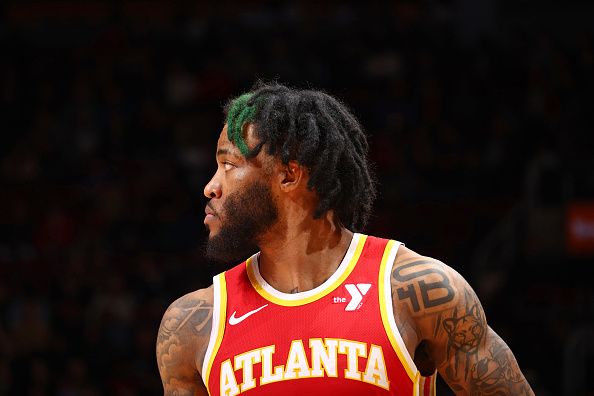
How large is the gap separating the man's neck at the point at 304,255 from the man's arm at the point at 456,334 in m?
0.27

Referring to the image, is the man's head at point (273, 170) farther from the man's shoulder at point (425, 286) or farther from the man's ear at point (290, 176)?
Result: the man's shoulder at point (425, 286)

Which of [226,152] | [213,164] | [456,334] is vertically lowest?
[456,334]

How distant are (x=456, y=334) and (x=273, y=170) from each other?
0.78 meters

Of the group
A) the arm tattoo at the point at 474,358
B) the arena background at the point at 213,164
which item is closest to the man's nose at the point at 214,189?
the arm tattoo at the point at 474,358

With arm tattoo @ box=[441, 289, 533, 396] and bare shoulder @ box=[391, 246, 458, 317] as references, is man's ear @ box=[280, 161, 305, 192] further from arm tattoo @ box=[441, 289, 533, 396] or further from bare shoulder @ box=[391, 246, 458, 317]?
arm tattoo @ box=[441, 289, 533, 396]

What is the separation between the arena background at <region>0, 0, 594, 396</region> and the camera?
8484 millimetres

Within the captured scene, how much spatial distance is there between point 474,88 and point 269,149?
24.3 feet

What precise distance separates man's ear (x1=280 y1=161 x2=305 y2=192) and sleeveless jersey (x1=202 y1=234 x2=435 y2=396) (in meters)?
0.28

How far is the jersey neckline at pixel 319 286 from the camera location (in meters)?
3.06

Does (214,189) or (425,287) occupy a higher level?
(214,189)

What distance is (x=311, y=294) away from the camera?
3064 millimetres

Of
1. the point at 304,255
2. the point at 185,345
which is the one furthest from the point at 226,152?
the point at 185,345

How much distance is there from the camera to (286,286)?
313 cm

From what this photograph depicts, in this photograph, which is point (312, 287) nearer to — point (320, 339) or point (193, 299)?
point (320, 339)
